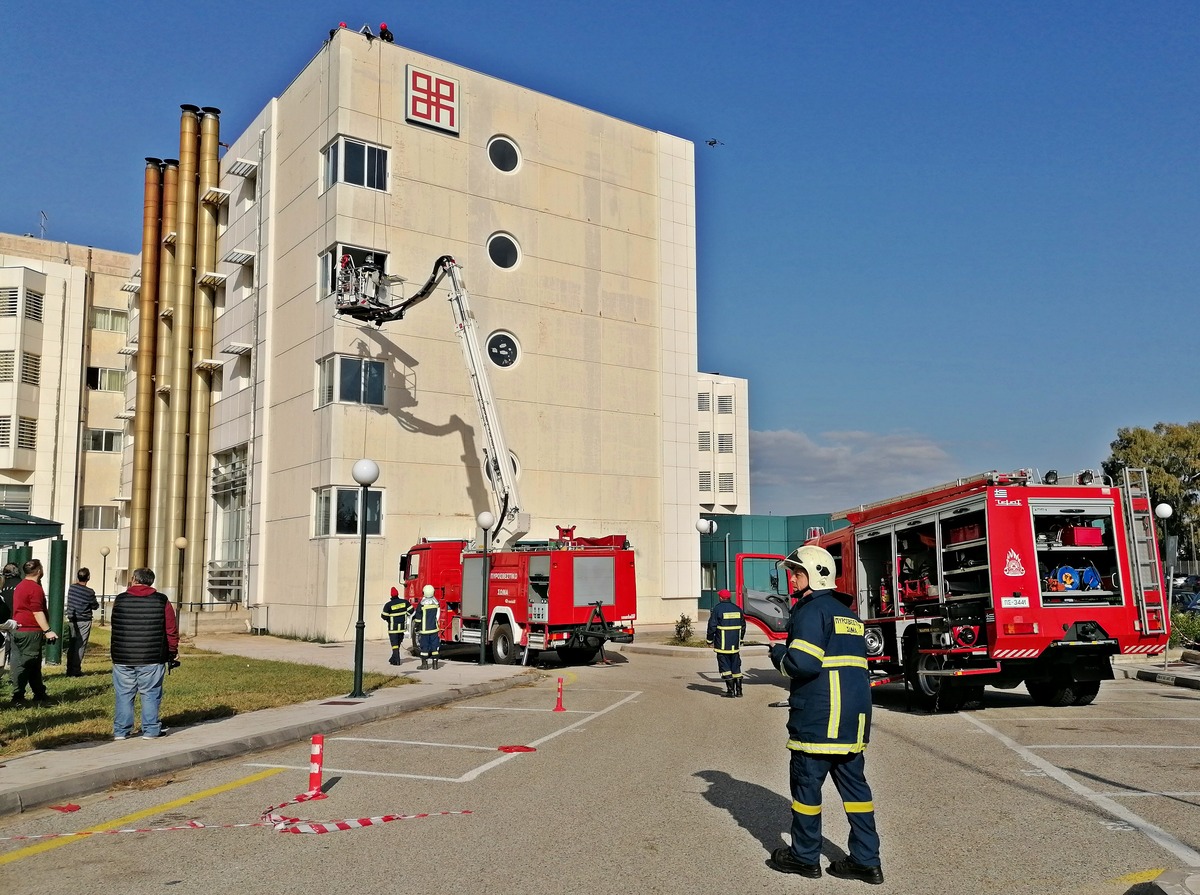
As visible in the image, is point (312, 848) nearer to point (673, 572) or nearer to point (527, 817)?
point (527, 817)

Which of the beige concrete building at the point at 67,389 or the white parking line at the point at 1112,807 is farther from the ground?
the beige concrete building at the point at 67,389

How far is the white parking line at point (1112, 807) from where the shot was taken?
252 inches

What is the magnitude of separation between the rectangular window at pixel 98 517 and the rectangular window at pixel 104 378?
667cm

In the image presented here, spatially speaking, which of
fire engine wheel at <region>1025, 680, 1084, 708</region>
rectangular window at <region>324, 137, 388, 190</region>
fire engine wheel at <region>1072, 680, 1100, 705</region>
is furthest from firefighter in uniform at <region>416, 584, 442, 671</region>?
rectangular window at <region>324, 137, 388, 190</region>

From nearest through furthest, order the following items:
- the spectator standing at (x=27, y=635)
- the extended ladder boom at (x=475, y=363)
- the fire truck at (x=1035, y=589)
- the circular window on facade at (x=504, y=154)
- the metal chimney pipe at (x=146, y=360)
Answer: the spectator standing at (x=27, y=635), the fire truck at (x=1035, y=589), the extended ladder boom at (x=475, y=363), the circular window on facade at (x=504, y=154), the metal chimney pipe at (x=146, y=360)

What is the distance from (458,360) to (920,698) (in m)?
22.0

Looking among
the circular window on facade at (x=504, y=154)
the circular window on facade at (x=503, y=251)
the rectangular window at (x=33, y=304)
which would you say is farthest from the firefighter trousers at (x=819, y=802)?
the rectangular window at (x=33, y=304)

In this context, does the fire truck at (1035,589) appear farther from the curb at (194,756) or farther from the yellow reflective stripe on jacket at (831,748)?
the yellow reflective stripe on jacket at (831,748)

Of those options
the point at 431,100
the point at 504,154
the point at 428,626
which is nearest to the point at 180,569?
the point at 504,154

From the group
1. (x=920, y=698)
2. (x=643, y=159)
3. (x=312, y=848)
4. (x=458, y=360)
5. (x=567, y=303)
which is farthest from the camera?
(x=643, y=159)

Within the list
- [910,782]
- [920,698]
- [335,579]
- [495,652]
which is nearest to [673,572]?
[335,579]

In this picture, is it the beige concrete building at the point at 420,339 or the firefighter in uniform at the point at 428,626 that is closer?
the firefighter in uniform at the point at 428,626

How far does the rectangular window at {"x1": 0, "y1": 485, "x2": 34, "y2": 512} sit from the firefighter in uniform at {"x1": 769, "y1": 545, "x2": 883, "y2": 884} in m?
53.2

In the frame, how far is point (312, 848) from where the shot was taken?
21.9 ft
